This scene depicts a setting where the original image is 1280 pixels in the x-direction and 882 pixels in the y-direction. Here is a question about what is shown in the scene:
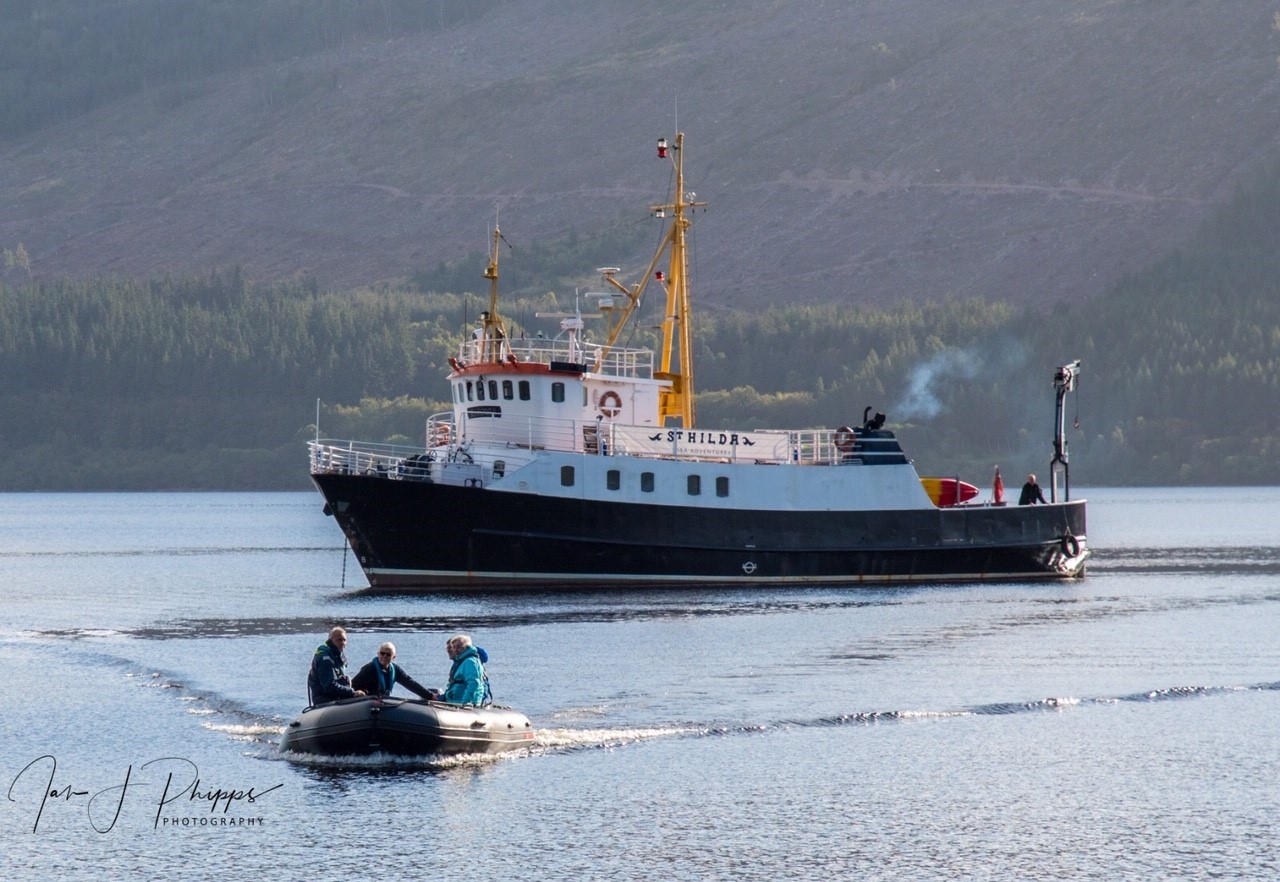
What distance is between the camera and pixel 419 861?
24469 mm

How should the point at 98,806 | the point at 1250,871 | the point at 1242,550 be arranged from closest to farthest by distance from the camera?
the point at 1250,871
the point at 98,806
the point at 1242,550

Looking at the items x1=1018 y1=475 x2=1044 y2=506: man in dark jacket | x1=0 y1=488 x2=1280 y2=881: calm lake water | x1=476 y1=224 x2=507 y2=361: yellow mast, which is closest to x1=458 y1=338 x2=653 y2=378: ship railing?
x1=476 y1=224 x2=507 y2=361: yellow mast

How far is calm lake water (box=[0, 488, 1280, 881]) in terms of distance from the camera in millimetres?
25000

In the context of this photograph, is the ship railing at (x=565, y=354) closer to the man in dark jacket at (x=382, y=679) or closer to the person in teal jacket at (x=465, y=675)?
the person in teal jacket at (x=465, y=675)

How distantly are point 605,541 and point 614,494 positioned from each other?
1.42 m

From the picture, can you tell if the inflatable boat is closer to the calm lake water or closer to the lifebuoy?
the calm lake water

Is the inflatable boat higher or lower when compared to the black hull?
lower

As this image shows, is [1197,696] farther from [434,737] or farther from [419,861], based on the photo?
[419,861]

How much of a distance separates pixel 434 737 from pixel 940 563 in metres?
32.1

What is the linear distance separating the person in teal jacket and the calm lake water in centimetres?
123

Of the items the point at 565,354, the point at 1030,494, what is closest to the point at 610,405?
the point at 565,354

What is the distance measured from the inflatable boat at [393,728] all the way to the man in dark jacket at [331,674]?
0.27 meters

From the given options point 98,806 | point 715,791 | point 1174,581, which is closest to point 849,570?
point 1174,581

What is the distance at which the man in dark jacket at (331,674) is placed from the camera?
29.5m
